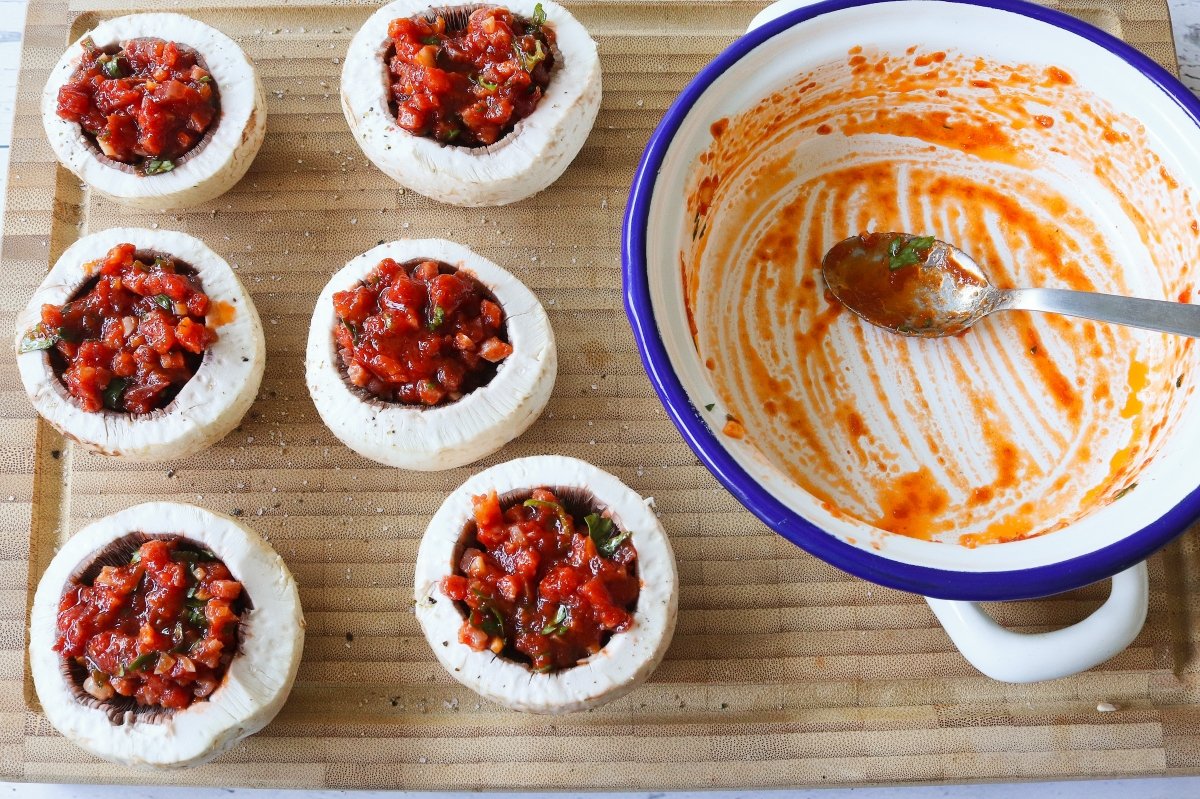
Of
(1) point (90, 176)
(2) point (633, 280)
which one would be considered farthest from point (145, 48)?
(2) point (633, 280)

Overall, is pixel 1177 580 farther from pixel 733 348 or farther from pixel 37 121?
pixel 37 121

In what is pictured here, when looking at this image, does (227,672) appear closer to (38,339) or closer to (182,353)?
(182,353)

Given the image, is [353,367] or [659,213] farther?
[353,367]

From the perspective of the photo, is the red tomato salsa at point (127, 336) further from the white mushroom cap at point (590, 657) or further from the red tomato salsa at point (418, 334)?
the white mushroom cap at point (590, 657)

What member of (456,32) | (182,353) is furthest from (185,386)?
(456,32)

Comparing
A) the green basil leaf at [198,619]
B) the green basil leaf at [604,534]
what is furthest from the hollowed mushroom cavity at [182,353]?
the green basil leaf at [604,534]
